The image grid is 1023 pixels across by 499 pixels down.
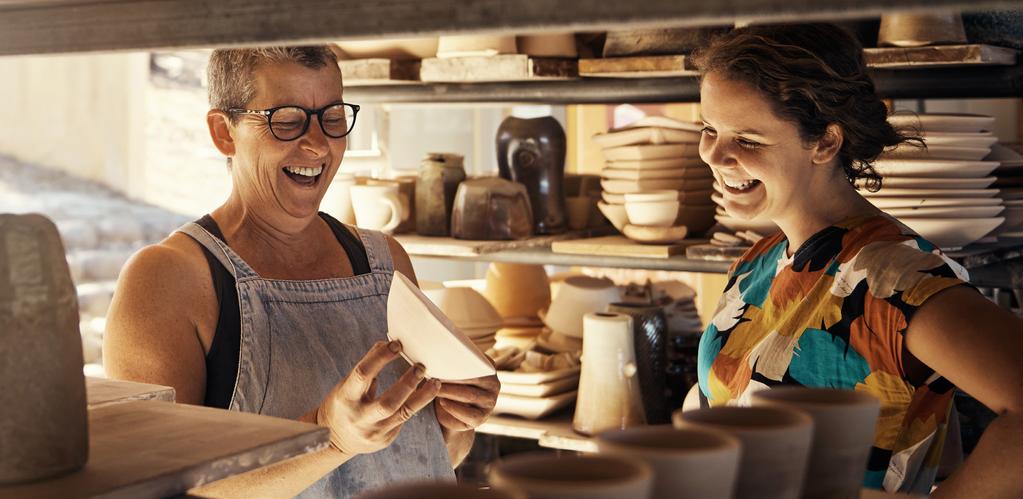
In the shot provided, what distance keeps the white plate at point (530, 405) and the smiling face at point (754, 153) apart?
1.04 meters

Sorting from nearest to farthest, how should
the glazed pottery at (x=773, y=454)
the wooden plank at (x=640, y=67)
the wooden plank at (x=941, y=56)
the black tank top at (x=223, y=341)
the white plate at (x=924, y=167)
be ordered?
the glazed pottery at (x=773, y=454) → the black tank top at (x=223, y=341) → the wooden plank at (x=941, y=56) → the white plate at (x=924, y=167) → the wooden plank at (x=640, y=67)

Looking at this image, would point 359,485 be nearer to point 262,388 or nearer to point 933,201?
point 262,388

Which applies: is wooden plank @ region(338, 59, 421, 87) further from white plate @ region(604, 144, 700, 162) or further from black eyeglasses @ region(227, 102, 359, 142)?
black eyeglasses @ region(227, 102, 359, 142)

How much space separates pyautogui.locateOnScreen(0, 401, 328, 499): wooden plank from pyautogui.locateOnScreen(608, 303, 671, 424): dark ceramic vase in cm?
174

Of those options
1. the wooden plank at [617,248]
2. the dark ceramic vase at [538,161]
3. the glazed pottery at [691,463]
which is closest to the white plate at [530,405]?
the wooden plank at [617,248]

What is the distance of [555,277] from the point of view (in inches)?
145

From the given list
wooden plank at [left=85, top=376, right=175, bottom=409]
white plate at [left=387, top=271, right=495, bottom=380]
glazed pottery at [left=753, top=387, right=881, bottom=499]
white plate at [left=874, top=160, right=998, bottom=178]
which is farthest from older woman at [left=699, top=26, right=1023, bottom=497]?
wooden plank at [left=85, top=376, right=175, bottom=409]

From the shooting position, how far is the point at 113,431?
931 millimetres

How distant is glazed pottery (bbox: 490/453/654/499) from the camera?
0.65 m

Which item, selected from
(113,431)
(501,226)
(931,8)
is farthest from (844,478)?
(501,226)

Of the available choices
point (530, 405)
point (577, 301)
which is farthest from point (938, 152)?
point (530, 405)

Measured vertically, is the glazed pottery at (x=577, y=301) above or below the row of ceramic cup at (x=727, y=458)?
below

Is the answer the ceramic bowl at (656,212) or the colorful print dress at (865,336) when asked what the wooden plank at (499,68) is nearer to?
the ceramic bowl at (656,212)

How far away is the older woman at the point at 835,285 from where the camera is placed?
4.85 ft
